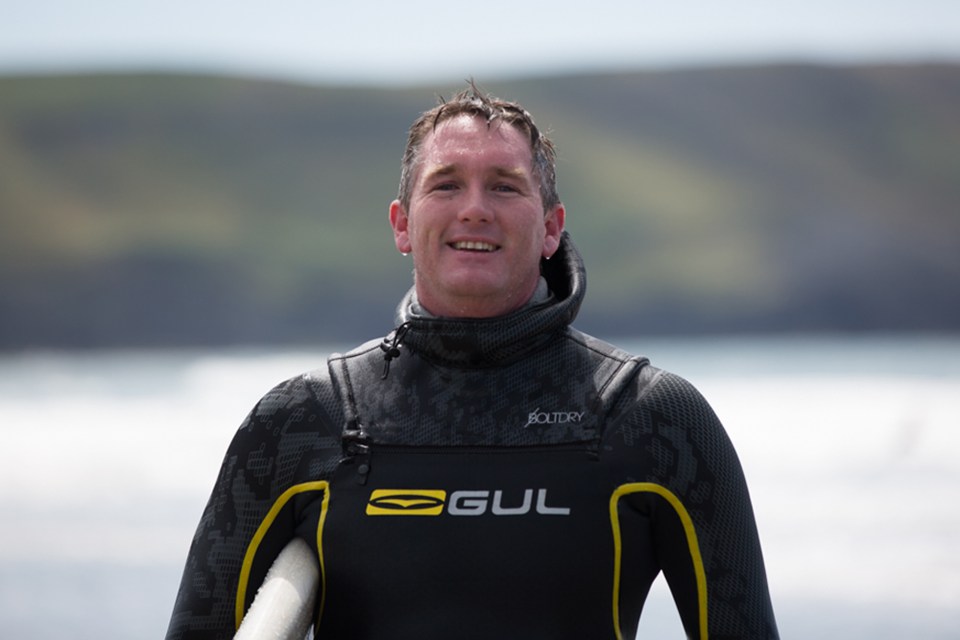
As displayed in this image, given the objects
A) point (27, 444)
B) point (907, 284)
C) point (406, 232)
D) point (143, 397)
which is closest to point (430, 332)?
point (406, 232)

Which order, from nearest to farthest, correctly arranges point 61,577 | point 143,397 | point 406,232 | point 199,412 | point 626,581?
point 626,581 → point 406,232 → point 61,577 → point 199,412 → point 143,397

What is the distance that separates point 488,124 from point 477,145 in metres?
0.05

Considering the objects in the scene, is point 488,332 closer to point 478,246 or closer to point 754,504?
point 478,246

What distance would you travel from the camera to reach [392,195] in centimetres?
10669

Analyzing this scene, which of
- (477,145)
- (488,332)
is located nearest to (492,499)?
(488,332)

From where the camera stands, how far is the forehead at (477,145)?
3.05 metres

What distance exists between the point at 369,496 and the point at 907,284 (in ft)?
361

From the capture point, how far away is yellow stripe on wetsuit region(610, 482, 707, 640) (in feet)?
9.48

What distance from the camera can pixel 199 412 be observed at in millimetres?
25359

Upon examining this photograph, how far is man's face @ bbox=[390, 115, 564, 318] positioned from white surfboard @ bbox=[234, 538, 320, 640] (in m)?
0.58

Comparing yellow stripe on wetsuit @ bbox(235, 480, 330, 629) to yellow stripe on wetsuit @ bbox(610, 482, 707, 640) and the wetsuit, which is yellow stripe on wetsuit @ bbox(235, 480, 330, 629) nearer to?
the wetsuit

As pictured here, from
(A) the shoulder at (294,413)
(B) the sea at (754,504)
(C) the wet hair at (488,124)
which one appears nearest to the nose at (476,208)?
(C) the wet hair at (488,124)

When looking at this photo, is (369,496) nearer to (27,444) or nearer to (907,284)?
(27,444)

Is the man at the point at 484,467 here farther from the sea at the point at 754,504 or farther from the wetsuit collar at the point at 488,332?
the sea at the point at 754,504
